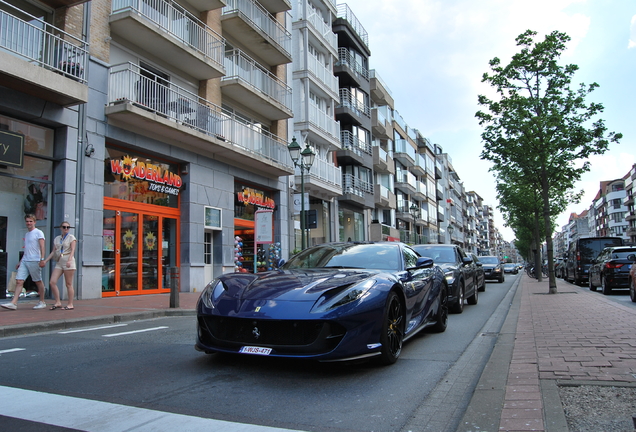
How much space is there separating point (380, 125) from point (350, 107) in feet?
22.8

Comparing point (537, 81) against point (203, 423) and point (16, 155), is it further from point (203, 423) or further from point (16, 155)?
point (203, 423)

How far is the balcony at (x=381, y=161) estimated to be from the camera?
118 feet

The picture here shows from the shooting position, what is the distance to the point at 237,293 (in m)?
4.51

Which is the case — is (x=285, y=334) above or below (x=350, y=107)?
below

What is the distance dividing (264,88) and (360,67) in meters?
15.0

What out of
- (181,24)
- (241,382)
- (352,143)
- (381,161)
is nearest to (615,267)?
(241,382)

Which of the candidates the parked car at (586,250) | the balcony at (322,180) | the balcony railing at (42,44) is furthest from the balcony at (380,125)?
the balcony railing at (42,44)

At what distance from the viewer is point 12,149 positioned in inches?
432

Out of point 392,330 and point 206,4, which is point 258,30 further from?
point 392,330

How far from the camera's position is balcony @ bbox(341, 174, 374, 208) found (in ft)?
98.1

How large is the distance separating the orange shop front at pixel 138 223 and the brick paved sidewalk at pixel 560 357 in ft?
34.3

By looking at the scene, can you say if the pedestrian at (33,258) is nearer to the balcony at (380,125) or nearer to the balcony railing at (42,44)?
the balcony railing at (42,44)

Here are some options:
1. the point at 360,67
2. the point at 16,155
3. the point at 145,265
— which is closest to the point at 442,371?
the point at 16,155

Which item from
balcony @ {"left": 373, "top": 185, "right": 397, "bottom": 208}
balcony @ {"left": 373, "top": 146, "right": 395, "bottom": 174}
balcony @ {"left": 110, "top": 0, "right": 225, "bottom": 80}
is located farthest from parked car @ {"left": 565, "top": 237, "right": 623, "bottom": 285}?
balcony @ {"left": 373, "top": 146, "right": 395, "bottom": 174}
